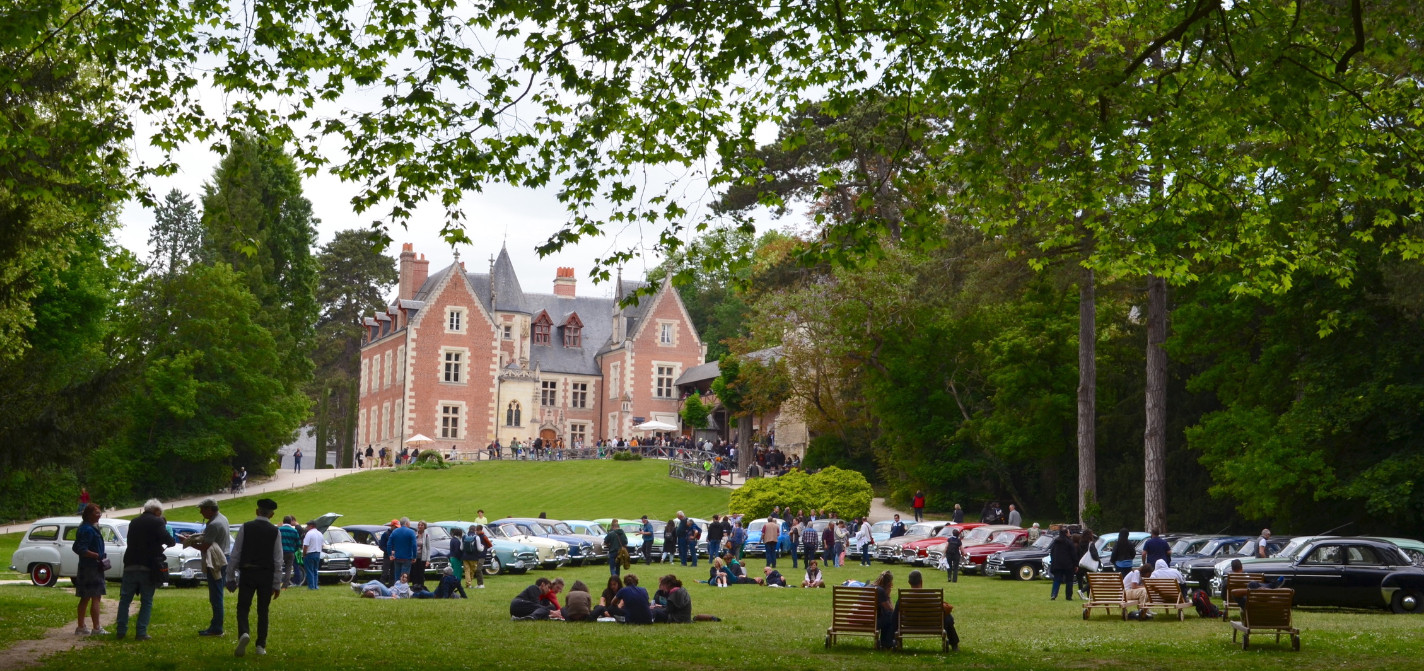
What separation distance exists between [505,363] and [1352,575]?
215 ft

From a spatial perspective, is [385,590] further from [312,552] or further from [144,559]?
[144,559]

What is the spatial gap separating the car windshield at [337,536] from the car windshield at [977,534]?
15.4 meters

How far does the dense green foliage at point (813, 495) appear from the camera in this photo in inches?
1722

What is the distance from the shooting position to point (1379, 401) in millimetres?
30078

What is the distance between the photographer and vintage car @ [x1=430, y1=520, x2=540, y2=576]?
31.8 m

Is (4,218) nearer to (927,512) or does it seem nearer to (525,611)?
(525,611)

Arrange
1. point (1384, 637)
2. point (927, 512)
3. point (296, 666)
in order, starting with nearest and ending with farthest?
point (296, 666)
point (1384, 637)
point (927, 512)

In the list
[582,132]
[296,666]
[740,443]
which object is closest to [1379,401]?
[582,132]

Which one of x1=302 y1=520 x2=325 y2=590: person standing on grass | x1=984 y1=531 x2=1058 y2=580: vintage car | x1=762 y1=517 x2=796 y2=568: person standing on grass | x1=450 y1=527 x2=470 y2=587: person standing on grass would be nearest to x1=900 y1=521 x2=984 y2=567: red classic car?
x1=984 y1=531 x2=1058 y2=580: vintage car

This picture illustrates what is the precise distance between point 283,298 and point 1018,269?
3871cm

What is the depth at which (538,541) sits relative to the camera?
110ft

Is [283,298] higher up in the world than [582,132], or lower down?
higher up

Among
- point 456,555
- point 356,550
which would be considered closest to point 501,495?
point 356,550

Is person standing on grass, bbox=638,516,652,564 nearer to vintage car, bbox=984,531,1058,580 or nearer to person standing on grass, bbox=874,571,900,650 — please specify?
vintage car, bbox=984,531,1058,580
